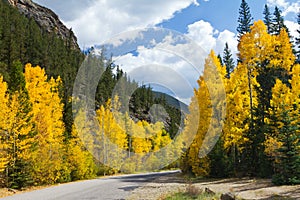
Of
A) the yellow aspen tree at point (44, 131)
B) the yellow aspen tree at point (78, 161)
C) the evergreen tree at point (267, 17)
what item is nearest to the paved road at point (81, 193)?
the yellow aspen tree at point (44, 131)

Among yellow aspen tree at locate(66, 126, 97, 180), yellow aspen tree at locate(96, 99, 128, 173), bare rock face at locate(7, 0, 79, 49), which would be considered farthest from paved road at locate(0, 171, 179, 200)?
bare rock face at locate(7, 0, 79, 49)

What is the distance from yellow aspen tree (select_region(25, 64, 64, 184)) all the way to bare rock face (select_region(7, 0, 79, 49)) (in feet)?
256

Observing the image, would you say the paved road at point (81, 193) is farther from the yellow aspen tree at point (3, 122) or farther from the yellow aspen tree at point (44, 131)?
the yellow aspen tree at point (44, 131)

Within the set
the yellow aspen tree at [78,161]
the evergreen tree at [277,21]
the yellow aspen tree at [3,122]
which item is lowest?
the yellow aspen tree at [78,161]

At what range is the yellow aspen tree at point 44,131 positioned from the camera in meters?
24.9

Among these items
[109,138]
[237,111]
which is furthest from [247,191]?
[109,138]

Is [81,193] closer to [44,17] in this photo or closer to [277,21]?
[277,21]

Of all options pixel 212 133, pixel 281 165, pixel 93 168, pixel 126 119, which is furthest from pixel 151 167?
pixel 281 165

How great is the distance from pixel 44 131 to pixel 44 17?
9474cm

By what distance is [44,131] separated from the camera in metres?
25.9

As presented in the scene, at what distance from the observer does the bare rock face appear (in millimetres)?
102075

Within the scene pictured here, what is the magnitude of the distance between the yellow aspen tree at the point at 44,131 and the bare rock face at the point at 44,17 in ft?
256

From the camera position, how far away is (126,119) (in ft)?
162

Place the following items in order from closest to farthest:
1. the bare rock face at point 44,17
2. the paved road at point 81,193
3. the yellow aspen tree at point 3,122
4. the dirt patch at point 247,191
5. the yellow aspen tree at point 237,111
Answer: the dirt patch at point 247,191
the paved road at point 81,193
the yellow aspen tree at point 3,122
the yellow aspen tree at point 237,111
the bare rock face at point 44,17
